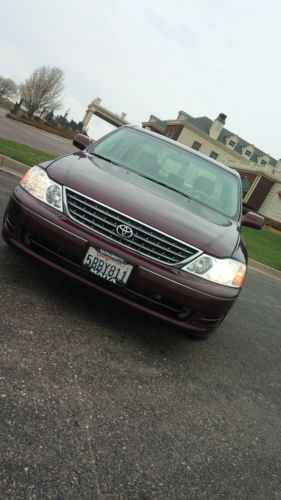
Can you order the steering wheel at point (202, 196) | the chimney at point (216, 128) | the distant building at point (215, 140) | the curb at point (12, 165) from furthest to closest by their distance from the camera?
the chimney at point (216, 128) < the distant building at point (215, 140) < the curb at point (12, 165) < the steering wheel at point (202, 196)

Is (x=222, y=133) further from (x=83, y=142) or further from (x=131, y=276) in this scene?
(x=131, y=276)

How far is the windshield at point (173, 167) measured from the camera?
389 cm

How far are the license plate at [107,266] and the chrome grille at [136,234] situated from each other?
0.40 feet

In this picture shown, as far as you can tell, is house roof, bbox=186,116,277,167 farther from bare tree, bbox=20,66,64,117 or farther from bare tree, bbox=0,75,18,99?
bare tree, bbox=0,75,18,99

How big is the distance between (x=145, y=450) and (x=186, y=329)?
0.97 m

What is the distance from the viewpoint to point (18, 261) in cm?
356

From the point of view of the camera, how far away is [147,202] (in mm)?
3025

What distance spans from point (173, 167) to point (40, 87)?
6716 cm

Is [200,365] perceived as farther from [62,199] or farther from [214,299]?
[62,199]

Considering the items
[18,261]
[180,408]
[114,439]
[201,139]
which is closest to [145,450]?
[114,439]

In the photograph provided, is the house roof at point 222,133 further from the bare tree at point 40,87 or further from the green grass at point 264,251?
the green grass at point 264,251

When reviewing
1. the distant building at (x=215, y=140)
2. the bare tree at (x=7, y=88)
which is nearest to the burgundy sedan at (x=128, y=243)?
the distant building at (x=215, y=140)

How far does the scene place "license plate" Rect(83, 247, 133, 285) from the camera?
2665mm

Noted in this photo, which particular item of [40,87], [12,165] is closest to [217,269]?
[12,165]
